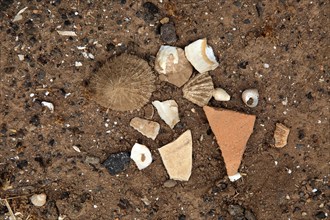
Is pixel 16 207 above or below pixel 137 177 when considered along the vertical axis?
below

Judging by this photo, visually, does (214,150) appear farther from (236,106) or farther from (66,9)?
(66,9)

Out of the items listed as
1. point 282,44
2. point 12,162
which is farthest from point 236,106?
point 12,162

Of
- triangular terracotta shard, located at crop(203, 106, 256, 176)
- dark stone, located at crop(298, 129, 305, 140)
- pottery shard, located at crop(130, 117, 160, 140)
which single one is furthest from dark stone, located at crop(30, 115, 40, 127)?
dark stone, located at crop(298, 129, 305, 140)

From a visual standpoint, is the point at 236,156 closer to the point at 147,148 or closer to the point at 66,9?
the point at 147,148

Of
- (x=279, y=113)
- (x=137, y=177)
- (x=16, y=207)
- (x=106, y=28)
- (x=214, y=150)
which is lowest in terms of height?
(x=16, y=207)

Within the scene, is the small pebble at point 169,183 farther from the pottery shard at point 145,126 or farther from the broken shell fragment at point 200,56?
the broken shell fragment at point 200,56

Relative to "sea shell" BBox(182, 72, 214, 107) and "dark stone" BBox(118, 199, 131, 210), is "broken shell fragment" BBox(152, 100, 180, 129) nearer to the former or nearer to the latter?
"sea shell" BBox(182, 72, 214, 107)
